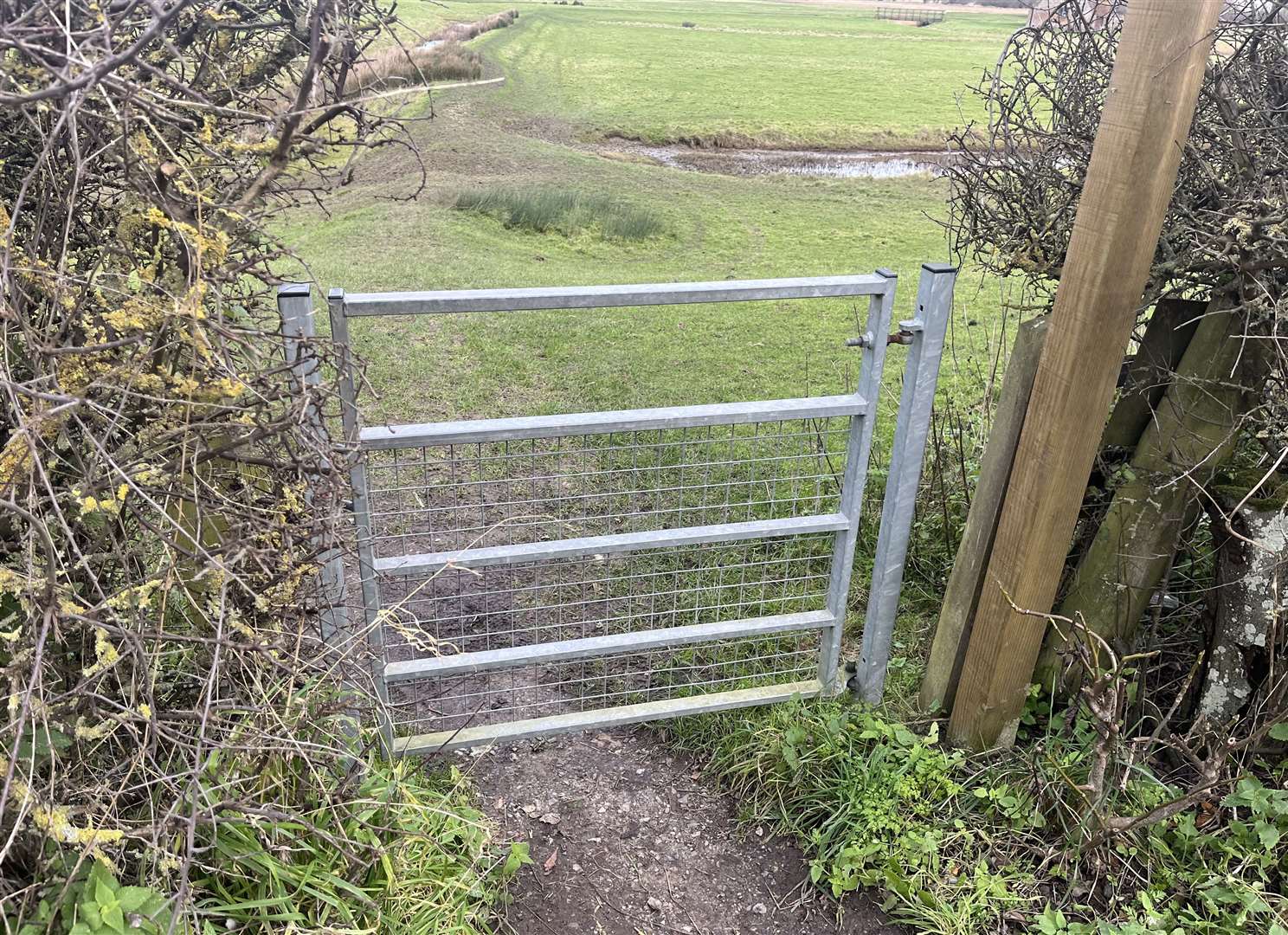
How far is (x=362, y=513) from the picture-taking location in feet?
9.00

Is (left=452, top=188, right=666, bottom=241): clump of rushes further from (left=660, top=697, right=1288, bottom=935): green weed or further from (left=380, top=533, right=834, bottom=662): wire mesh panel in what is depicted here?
(left=660, top=697, right=1288, bottom=935): green weed

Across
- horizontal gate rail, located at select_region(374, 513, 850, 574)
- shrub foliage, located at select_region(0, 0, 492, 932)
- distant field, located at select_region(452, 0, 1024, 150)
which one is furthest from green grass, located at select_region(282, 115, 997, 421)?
distant field, located at select_region(452, 0, 1024, 150)

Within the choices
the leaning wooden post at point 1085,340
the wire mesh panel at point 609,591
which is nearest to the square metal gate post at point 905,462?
the leaning wooden post at point 1085,340

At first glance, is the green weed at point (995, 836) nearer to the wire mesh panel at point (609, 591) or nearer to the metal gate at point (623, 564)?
the metal gate at point (623, 564)

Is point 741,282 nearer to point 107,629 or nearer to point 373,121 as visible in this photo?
point 373,121

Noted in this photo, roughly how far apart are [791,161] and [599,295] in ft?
74.9

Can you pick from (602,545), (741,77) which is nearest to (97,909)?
(602,545)

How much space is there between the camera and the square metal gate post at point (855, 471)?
2.92 metres

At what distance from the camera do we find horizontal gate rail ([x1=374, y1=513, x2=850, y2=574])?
2809 mm

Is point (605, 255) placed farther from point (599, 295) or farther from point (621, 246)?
point (599, 295)

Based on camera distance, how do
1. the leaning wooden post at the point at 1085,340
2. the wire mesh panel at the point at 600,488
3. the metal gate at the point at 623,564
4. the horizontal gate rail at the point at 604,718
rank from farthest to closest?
the wire mesh panel at the point at 600,488, the horizontal gate rail at the point at 604,718, the metal gate at the point at 623,564, the leaning wooden post at the point at 1085,340

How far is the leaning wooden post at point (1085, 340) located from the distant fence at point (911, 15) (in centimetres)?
7140

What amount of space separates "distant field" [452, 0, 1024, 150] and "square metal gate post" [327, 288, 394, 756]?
870 inches

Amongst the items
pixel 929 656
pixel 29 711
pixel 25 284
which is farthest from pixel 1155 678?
pixel 25 284
